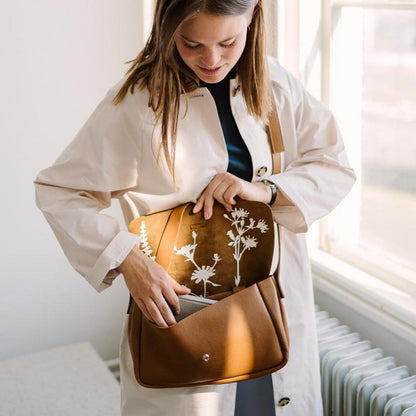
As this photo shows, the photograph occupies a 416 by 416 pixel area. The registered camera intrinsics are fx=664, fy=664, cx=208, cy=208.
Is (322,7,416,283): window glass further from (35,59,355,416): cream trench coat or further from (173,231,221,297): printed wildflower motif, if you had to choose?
(173,231,221,297): printed wildflower motif

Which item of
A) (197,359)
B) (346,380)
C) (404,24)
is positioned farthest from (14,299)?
(404,24)

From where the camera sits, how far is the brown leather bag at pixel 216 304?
1146 mm

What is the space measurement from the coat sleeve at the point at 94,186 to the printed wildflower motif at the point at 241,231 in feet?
→ 0.57

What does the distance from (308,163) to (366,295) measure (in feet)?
2.26

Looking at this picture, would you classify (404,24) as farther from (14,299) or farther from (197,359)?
(14,299)

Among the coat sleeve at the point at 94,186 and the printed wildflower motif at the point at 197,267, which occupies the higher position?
the coat sleeve at the point at 94,186

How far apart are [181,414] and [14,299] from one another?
136 centimetres

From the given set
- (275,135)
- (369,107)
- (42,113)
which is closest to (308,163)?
(275,135)

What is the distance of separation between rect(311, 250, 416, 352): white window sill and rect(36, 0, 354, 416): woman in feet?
1.83

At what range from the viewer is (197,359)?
1.14 m

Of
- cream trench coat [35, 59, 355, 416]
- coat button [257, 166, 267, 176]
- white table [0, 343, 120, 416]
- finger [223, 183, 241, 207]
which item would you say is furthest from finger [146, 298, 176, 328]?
white table [0, 343, 120, 416]

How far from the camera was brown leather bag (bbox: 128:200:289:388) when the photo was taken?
45.1 inches

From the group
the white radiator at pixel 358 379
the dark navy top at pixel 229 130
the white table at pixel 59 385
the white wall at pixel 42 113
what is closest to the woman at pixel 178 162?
the dark navy top at pixel 229 130

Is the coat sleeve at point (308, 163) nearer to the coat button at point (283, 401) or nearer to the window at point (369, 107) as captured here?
the coat button at point (283, 401)
